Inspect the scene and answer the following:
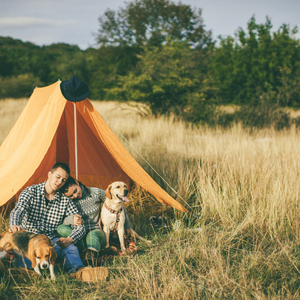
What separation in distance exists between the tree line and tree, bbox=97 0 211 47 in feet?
0.29

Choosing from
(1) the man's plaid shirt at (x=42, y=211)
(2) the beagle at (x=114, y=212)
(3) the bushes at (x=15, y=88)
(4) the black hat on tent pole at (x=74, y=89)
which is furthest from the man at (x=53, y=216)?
(3) the bushes at (x=15, y=88)

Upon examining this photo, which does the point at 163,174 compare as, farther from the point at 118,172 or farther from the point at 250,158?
the point at 250,158

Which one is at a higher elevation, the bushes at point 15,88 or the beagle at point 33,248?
the bushes at point 15,88

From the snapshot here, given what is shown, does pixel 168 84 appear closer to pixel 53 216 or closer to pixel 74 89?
pixel 74 89

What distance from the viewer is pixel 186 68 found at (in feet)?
36.2

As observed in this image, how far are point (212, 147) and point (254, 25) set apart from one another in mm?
13658

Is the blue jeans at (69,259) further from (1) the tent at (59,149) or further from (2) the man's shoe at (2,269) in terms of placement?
(1) the tent at (59,149)

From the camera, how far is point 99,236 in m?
2.95

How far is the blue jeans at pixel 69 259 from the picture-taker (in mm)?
2512

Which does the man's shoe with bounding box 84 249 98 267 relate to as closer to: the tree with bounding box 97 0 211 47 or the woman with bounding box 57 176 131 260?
the woman with bounding box 57 176 131 260

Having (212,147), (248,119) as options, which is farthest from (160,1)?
(212,147)

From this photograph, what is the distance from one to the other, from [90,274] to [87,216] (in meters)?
0.84

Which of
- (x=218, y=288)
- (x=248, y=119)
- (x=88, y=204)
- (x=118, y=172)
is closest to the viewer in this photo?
(x=218, y=288)

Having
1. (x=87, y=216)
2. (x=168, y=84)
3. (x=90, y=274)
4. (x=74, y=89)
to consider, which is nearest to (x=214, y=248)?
(x=90, y=274)
